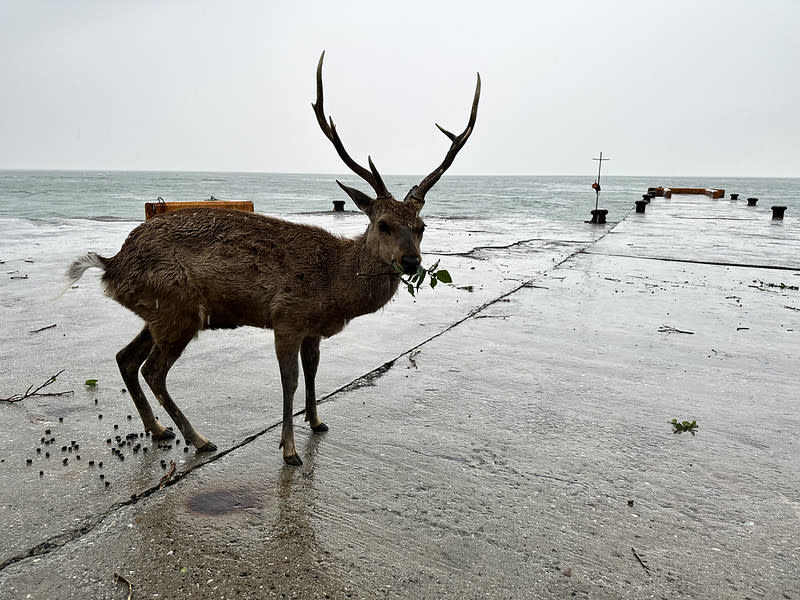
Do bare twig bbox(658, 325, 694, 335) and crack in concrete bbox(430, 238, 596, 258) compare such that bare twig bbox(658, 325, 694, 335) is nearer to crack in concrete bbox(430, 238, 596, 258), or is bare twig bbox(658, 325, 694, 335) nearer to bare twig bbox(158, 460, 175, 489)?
bare twig bbox(158, 460, 175, 489)

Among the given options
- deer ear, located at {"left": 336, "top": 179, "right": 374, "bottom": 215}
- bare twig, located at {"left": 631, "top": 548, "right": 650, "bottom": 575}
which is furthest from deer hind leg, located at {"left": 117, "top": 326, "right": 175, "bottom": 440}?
bare twig, located at {"left": 631, "top": 548, "right": 650, "bottom": 575}

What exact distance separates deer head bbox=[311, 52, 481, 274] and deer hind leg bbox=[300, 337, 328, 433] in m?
0.86

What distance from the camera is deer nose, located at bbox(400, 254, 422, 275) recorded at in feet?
12.0

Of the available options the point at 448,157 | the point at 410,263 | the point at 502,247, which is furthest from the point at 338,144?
the point at 502,247

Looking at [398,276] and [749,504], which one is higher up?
[398,276]

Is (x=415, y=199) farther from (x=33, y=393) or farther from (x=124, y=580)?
(x=33, y=393)

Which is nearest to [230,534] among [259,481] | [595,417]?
[259,481]

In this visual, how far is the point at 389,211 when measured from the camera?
12.7 feet

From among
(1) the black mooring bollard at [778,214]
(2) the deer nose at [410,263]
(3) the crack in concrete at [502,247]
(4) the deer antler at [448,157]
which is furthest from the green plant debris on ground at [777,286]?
(1) the black mooring bollard at [778,214]

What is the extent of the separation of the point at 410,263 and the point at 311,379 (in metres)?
1.22

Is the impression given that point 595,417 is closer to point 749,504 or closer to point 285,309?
point 749,504

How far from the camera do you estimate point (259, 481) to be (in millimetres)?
3355

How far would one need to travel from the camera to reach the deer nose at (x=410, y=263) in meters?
A: 3.64

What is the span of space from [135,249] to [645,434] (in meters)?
3.75
